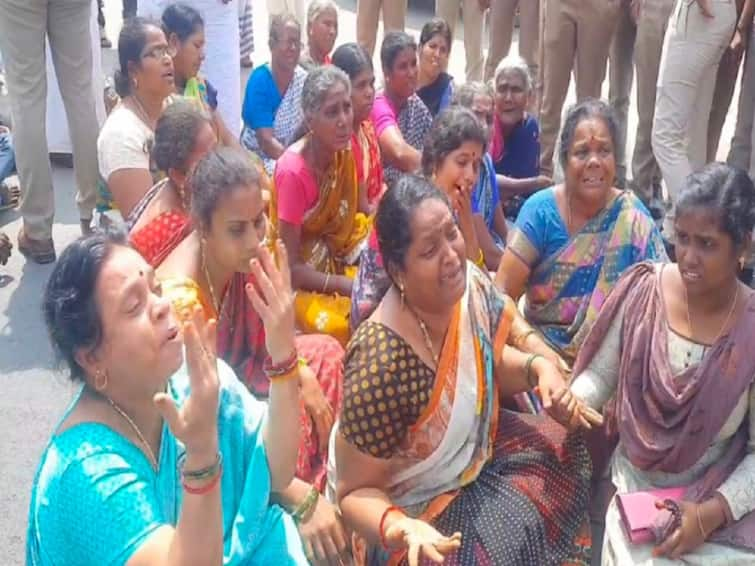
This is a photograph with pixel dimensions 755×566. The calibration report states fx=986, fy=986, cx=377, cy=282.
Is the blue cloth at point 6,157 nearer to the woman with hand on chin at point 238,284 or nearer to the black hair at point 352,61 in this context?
the black hair at point 352,61

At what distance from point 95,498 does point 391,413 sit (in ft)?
2.63

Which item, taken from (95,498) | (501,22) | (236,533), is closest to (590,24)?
(501,22)

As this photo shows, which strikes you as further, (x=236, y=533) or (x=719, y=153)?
(x=719, y=153)

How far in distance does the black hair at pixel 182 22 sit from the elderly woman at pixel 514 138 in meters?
1.41

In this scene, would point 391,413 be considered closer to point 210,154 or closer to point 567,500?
point 567,500

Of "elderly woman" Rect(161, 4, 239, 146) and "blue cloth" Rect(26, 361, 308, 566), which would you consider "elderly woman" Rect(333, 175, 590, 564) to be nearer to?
"blue cloth" Rect(26, 361, 308, 566)

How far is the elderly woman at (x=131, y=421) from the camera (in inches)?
66.4

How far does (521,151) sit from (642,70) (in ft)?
3.40

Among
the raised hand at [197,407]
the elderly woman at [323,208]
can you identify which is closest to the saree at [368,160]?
the elderly woman at [323,208]

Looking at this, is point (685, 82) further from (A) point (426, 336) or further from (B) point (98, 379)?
(B) point (98, 379)

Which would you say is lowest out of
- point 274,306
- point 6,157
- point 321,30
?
point 6,157

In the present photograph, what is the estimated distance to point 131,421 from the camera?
193 cm

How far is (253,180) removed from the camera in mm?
2771

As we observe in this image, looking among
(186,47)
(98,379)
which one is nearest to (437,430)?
(98,379)
